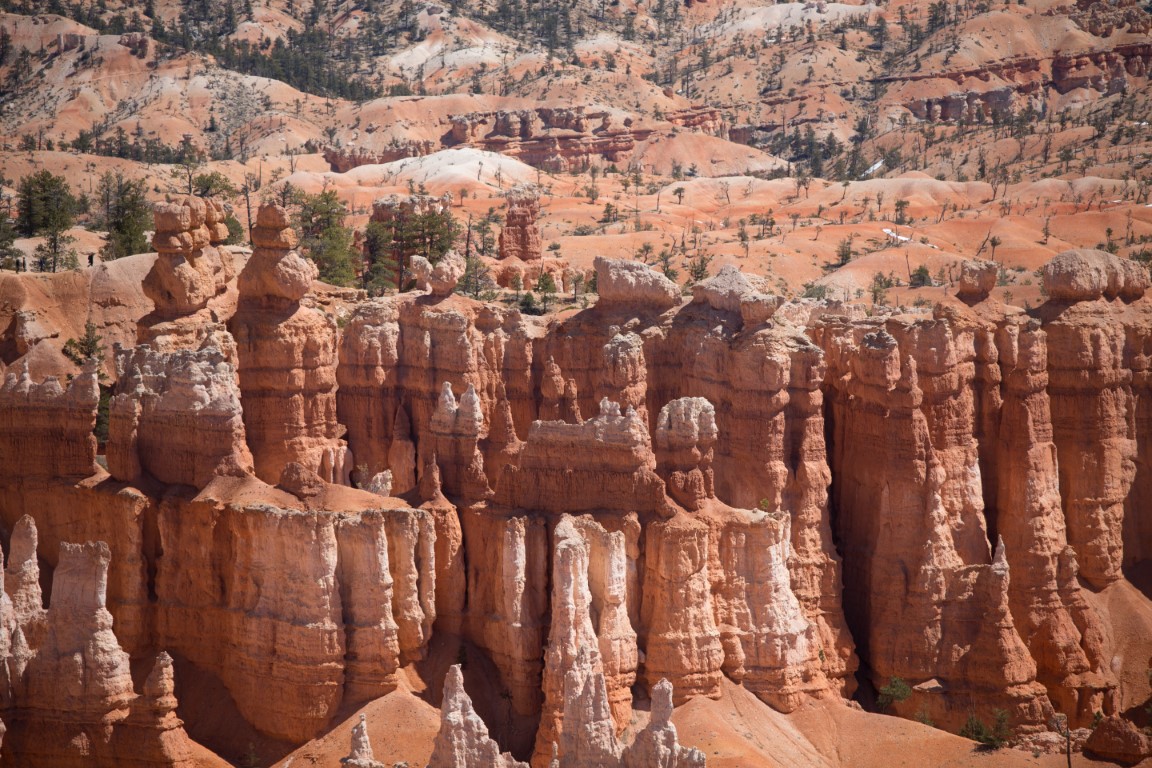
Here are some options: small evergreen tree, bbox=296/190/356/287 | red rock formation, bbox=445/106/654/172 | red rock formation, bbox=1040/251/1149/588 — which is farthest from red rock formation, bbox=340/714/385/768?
red rock formation, bbox=445/106/654/172

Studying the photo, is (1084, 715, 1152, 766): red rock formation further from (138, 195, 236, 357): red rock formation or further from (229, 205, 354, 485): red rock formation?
(138, 195, 236, 357): red rock formation

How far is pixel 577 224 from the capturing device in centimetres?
12331

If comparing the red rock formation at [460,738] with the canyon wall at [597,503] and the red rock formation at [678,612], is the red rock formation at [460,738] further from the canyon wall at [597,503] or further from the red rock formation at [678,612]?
the red rock formation at [678,612]

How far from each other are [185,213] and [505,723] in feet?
68.9

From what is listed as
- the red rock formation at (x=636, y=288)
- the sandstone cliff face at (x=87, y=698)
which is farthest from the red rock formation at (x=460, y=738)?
the red rock formation at (x=636, y=288)

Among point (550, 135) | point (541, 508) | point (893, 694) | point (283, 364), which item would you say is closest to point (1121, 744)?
point (893, 694)

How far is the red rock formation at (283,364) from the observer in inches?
2203

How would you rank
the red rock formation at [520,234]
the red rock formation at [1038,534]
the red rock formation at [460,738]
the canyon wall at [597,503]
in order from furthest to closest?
the red rock formation at [520,234] < the red rock formation at [1038,534] < the canyon wall at [597,503] < the red rock formation at [460,738]

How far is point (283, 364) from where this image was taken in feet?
184

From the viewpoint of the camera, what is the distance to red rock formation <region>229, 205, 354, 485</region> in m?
56.0

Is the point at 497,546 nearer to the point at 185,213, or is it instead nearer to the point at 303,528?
the point at 303,528

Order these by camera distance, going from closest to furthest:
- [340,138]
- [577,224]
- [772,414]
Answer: [772,414] < [577,224] < [340,138]

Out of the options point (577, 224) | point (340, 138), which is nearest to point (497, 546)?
point (577, 224)

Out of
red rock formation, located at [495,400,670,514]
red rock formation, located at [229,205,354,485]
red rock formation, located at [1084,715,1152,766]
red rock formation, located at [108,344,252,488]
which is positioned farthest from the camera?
red rock formation, located at [229,205,354,485]
